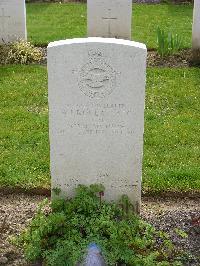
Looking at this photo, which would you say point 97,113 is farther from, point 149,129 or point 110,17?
point 110,17

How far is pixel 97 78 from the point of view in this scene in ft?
14.8

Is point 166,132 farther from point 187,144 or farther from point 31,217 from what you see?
point 31,217

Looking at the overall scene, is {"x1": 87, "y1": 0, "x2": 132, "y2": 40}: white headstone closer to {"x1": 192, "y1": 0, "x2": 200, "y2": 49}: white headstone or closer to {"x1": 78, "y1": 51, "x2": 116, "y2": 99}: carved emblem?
{"x1": 192, "y1": 0, "x2": 200, "y2": 49}: white headstone

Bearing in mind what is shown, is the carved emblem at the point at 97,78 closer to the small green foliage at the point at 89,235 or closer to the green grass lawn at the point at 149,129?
the small green foliage at the point at 89,235

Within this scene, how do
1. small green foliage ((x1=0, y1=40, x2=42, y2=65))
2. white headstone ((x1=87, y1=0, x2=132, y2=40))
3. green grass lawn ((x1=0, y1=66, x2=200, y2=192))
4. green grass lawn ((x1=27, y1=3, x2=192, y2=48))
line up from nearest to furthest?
green grass lawn ((x1=0, y1=66, x2=200, y2=192))
small green foliage ((x1=0, y1=40, x2=42, y2=65))
white headstone ((x1=87, y1=0, x2=132, y2=40))
green grass lawn ((x1=27, y1=3, x2=192, y2=48))

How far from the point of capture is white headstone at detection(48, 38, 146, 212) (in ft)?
14.5

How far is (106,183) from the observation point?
4.86 meters

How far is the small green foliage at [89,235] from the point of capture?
4254mm

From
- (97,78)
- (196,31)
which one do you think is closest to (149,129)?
(97,78)

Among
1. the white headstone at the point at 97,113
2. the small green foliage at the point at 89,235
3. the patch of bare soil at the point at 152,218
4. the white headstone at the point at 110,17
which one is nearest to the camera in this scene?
the small green foliage at the point at 89,235

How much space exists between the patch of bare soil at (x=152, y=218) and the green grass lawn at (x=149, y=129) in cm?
18

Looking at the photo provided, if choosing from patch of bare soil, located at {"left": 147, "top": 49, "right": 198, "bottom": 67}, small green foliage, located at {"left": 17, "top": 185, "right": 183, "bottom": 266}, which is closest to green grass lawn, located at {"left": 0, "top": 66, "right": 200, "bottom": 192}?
patch of bare soil, located at {"left": 147, "top": 49, "right": 198, "bottom": 67}

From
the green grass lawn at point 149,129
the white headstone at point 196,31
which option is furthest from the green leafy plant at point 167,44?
the green grass lawn at point 149,129

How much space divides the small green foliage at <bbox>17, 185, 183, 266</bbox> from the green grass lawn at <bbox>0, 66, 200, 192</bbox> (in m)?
0.91
